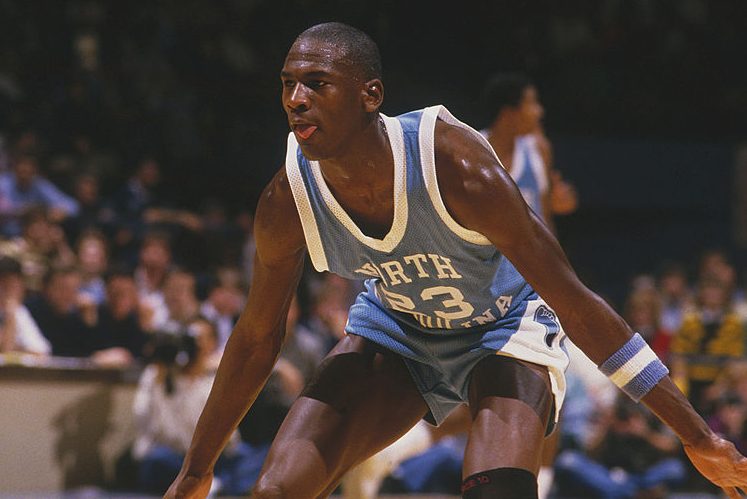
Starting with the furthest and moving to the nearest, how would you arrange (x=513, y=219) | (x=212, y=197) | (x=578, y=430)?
(x=212, y=197)
(x=578, y=430)
(x=513, y=219)

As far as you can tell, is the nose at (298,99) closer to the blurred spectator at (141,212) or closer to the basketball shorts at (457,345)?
the basketball shorts at (457,345)

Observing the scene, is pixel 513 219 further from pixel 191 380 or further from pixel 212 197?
pixel 212 197

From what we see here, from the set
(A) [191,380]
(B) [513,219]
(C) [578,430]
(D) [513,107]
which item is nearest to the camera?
(B) [513,219]

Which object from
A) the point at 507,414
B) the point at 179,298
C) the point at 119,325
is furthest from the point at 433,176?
the point at 119,325

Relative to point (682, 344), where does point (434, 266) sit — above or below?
above

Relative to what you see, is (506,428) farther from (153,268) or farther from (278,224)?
(153,268)

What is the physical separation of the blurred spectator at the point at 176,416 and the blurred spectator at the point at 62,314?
65 cm

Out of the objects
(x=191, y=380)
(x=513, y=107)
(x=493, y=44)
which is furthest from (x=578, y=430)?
(x=493, y=44)

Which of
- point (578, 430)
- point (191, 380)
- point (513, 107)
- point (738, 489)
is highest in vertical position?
point (513, 107)

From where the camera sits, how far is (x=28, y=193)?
8.93m

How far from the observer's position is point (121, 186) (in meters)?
9.88

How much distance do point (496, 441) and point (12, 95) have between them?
806cm

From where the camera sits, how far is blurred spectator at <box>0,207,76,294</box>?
25.2ft

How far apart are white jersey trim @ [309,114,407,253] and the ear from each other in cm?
11
